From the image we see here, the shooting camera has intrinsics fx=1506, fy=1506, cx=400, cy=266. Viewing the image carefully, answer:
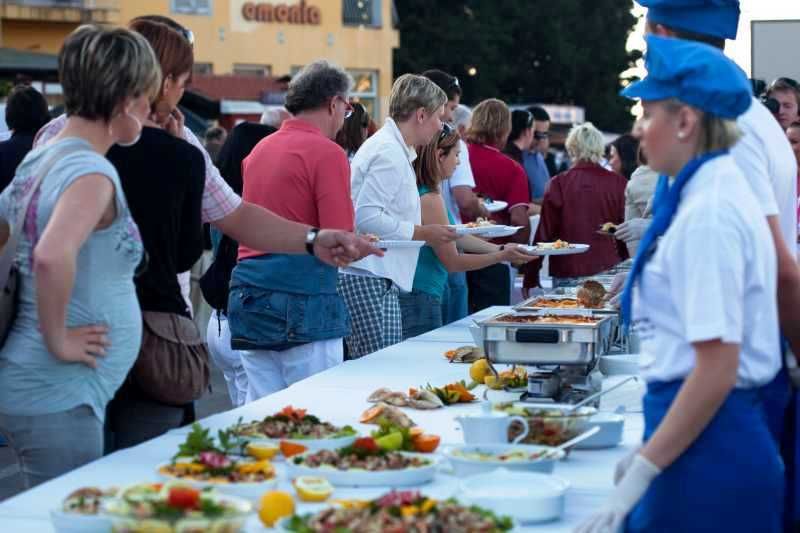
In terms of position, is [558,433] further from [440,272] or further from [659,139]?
[440,272]

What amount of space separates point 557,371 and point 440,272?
183 centimetres

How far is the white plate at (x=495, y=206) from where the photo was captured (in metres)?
7.44

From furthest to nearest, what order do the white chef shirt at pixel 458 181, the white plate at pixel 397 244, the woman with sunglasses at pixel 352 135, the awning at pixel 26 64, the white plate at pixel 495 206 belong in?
the awning at pixel 26 64 → the white plate at pixel 495 206 → the white chef shirt at pixel 458 181 → the woman with sunglasses at pixel 352 135 → the white plate at pixel 397 244

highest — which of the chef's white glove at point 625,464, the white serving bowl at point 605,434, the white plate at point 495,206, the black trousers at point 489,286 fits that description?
the chef's white glove at point 625,464

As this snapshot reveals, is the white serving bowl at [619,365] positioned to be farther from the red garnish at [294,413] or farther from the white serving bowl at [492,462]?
the white serving bowl at [492,462]

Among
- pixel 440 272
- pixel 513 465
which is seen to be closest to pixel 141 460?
pixel 513 465

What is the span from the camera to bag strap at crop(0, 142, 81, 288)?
9.52 ft

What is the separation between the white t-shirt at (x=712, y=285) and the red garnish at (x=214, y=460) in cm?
80

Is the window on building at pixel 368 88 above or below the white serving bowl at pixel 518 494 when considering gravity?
above

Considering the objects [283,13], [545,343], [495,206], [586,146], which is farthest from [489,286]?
[283,13]

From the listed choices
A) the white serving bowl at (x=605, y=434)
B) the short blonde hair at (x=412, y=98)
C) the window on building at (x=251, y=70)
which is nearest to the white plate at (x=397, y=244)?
the short blonde hair at (x=412, y=98)

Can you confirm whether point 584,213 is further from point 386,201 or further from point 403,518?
point 403,518

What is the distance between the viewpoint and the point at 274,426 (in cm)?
310

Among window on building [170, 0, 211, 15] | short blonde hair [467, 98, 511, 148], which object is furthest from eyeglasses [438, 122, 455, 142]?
window on building [170, 0, 211, 15]
